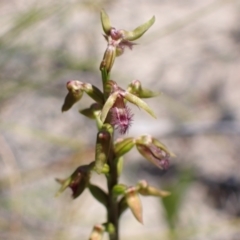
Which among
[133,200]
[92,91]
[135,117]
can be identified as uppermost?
[135,117]

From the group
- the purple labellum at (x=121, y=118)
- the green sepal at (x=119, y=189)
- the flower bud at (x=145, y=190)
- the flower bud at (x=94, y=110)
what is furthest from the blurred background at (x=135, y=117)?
the purple labellum at (x=121, y=118)

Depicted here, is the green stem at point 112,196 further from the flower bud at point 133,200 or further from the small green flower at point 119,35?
the small green flower at point 119,35

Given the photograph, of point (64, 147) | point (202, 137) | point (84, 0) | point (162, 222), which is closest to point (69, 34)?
point (84, 0)

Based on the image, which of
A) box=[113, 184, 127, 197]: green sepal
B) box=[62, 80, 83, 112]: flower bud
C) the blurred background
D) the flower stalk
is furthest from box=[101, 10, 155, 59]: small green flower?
the blurred background

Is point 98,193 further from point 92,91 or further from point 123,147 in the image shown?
point 92,91

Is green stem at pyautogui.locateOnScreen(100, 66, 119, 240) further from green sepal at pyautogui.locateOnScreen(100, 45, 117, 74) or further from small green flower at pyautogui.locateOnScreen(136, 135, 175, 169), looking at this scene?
green sepal at pyautogui.locateOnScreen(100, 45, 117, 74)

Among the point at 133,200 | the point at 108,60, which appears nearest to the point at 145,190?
the point at 133,200
